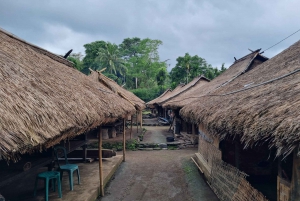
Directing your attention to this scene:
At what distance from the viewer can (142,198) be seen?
21.5 feet

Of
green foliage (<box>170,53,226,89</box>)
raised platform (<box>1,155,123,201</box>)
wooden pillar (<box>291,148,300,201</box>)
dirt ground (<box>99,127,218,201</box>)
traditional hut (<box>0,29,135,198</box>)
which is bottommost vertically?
dirt ground (<box>99,127,218,201</box>)

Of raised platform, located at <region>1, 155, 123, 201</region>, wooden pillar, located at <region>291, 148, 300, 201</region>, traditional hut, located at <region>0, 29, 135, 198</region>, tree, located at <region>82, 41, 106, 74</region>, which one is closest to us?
traditional hut, located at <region>0, 29, 135, 198</region>

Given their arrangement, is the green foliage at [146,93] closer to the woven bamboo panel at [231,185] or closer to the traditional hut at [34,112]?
the woven bamboo panel at [231,185]

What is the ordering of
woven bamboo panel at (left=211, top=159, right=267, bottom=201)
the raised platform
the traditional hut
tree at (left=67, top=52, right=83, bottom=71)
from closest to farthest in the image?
the traditional hut, woven bamboo panel at (left=211, top=159, right=267, bottom=201), the raised platform, tree at (left=67, top=52, right=83, bottom=71)

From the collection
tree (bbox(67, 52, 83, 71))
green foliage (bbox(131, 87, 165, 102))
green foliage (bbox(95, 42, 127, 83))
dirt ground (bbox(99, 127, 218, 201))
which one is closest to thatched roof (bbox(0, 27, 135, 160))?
dirt ground (bbox(99, 127, 218, 201))

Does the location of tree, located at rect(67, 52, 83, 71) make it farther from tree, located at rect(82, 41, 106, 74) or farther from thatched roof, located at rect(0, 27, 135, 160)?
thatched roof, located at rect(0, 27, 135, 160)

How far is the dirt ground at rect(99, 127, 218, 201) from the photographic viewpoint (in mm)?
6695

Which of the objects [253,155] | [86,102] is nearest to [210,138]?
[253,155]

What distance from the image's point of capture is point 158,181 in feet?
26.2

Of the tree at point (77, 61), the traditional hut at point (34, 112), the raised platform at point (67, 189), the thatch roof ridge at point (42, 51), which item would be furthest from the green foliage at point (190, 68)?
the traditional hut at point (34, 112)

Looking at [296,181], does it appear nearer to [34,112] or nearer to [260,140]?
[260,140]

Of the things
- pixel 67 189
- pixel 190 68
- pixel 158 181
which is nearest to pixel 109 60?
pixel 190 68

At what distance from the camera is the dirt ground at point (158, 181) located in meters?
6.70

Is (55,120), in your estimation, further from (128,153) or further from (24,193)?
(128,153)
